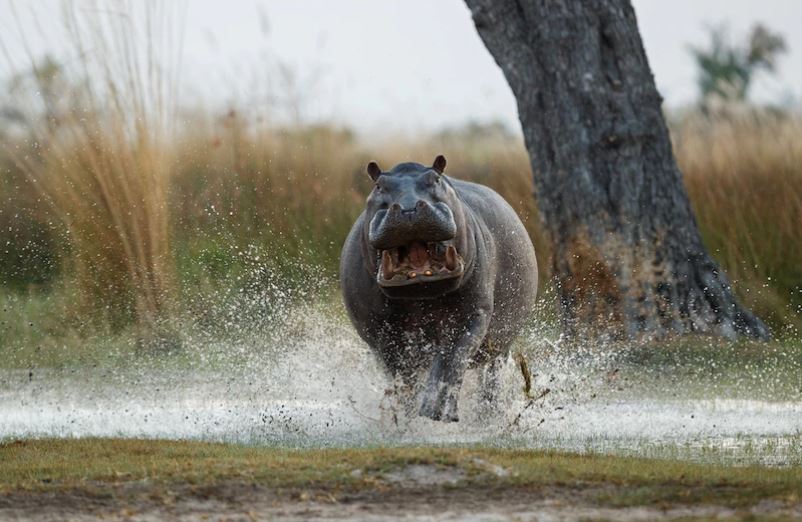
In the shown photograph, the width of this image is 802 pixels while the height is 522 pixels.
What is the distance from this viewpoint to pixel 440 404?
22.9 feet

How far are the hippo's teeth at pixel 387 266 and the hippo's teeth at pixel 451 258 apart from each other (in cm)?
26

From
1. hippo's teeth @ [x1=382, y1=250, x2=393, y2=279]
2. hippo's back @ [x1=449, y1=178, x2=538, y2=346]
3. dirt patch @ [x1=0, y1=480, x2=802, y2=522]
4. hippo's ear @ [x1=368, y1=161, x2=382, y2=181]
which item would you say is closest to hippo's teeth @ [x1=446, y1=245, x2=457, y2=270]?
hippo's teeth @ [x1=382, y1=250, x2=393, y2=279]

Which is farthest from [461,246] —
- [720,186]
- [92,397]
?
[720,186]

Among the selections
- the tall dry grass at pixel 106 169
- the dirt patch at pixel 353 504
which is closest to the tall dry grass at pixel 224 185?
the tall dry grass at pixel 106 169

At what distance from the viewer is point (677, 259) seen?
474 inches

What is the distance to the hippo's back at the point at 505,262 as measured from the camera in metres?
7.90

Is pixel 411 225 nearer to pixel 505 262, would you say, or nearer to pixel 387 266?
pixel 387 266

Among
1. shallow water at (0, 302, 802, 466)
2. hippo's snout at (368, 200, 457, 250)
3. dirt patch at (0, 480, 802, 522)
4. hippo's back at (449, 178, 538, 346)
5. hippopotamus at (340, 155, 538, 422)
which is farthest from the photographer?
hippo's back at (449, 178, 538, 346)

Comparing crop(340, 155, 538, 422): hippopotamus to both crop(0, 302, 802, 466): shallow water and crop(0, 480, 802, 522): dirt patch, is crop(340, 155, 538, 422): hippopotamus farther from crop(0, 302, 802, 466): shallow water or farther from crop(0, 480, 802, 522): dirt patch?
crop(0, 480, 802, 522): dirt patch

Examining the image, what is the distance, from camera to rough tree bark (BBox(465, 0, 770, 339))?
11977 millimetres

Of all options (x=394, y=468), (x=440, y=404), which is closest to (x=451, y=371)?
(x=440, y=404)

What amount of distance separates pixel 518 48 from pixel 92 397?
4.87 meters

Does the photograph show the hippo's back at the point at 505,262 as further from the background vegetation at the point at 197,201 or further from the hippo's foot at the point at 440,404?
the background vegetation at the point at 197,201

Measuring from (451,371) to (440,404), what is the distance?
190 mm
